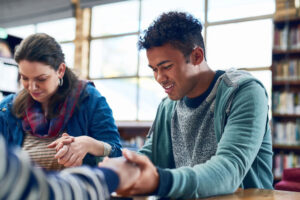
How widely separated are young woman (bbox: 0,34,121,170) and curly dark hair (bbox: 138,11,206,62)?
17.9 inches

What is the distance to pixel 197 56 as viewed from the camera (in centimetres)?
128

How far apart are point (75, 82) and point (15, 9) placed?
567 cm

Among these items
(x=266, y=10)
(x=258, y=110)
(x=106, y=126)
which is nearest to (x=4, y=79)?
(x=106, y=126)

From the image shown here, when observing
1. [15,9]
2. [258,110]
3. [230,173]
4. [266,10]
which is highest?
[15,9]

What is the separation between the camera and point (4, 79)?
7.66ft

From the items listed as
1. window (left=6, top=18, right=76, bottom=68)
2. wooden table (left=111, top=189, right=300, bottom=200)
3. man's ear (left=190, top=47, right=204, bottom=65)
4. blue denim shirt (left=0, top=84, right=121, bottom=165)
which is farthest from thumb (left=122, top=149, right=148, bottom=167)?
window (left=6, top=18, right=76, bottom=68)

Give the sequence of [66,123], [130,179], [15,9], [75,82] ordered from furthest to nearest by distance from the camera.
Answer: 1. [15,9]
2. [75,82]
3. [66,123]
4. [130,179]

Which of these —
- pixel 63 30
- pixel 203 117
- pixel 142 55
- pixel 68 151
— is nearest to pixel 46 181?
pixel 68 151

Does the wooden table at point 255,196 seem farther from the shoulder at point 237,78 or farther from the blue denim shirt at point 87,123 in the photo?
the blue denim shirt at point 87,123

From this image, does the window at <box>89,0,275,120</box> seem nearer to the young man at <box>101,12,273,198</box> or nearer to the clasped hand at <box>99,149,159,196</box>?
the young man at <box>101,12,273,198</box>

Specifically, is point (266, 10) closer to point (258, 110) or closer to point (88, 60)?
point (88, 60)

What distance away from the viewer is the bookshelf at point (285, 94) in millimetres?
3447

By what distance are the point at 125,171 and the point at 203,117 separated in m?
0.67

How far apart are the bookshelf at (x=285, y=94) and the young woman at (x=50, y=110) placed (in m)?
2.49
